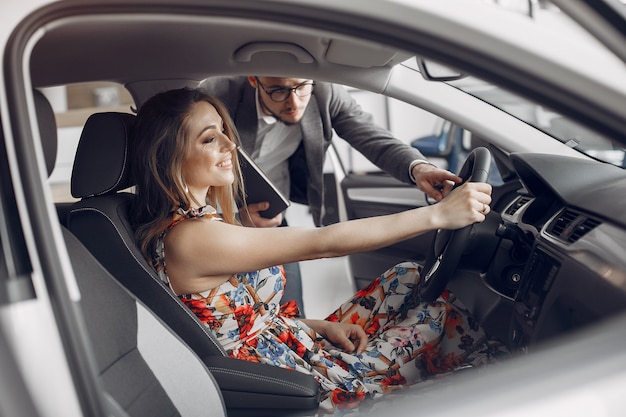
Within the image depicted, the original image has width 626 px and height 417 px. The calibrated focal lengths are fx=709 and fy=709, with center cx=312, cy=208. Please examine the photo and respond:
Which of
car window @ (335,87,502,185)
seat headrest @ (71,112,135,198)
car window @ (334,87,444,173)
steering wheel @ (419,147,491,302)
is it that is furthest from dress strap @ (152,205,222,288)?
car window @ (334,87,444,173)

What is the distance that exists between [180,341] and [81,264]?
25cm

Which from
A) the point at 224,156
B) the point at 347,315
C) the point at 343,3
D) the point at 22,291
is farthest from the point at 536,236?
the point at 22,291

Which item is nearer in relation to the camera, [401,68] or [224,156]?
[224,156]

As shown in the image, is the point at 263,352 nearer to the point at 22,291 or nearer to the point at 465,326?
the point at 465,326

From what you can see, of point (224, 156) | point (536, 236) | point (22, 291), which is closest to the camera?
point (22, 291)

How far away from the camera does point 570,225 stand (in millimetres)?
1356

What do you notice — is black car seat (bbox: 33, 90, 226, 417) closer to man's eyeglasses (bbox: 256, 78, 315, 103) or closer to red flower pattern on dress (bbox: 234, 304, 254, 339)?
red flower pattern on dress (bbox: 234, 304, 254, 339)

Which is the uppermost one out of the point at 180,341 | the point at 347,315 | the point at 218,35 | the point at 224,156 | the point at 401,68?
the point at 218,35

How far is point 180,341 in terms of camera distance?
1.32 m

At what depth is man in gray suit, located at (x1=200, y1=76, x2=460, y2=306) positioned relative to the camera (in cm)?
213

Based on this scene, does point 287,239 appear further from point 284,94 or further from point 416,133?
point 416,133

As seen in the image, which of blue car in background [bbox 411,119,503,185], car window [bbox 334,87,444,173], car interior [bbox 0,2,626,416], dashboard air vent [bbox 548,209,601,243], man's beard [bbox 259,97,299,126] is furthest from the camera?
car window [bbox 334,87,444,173]

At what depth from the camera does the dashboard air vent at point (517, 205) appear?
169 cm

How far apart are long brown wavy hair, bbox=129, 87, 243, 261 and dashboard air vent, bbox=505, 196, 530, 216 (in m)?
0.74
